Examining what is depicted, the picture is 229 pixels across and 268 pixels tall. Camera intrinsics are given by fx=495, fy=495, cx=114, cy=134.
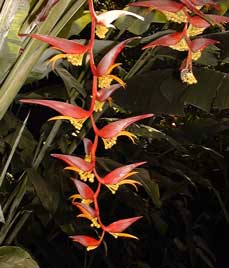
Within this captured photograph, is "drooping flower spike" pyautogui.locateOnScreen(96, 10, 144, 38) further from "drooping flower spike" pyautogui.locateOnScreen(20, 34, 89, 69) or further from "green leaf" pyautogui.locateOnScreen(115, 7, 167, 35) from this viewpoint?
"green leaf" pyautogui.locateOnScreen(115, 7, 167, 35)

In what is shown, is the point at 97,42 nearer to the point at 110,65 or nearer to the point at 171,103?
the point at 171,103

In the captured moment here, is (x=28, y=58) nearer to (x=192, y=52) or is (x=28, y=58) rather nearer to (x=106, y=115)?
(x=192, y=52)

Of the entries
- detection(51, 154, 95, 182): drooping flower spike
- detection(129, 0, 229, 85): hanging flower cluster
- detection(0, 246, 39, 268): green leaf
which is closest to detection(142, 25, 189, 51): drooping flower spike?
detection(129, 0, 229, 85): hanging flower cluster

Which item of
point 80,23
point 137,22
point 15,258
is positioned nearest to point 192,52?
point 15,258

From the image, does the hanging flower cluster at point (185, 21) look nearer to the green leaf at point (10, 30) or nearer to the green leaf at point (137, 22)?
the green leaf at point (10, 30)

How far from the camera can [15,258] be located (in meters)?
0.57

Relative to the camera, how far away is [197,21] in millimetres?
439

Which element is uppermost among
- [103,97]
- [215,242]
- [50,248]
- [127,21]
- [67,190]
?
[103,97]

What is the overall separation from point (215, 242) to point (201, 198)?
0.23 metres

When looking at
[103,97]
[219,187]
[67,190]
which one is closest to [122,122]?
[103,97]

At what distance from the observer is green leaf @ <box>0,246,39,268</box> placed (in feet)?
1.85

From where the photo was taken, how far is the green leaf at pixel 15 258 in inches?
22.2

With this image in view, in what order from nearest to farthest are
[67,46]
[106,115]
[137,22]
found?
1. [67,46]
2. [137,22]
3. [106,115]

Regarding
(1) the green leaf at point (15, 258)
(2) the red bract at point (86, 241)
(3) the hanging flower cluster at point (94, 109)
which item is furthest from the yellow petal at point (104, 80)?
(1) the green leaf at point (15, 258)
